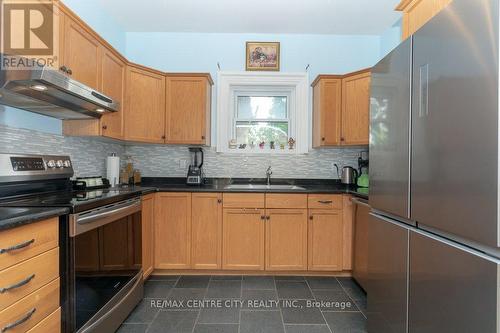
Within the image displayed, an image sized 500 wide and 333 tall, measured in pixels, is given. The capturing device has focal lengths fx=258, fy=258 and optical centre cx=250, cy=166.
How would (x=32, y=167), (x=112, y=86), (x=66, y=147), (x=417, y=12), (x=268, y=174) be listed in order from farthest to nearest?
1. (x=268, y=174)
2. (x=112, y=86)
3. (x=66, y=147)
4. (x=32, y=167)
5. (x=417, y=12)

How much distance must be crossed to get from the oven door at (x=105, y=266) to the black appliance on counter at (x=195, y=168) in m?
0.83

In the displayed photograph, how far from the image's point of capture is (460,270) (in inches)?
38.7

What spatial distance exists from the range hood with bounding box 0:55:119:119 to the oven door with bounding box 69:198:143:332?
28.6 inches

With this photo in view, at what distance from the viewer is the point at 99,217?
1502 millimetres

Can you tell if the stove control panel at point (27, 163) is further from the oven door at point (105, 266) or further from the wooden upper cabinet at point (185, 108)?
the wooden upper cabinet at point (185, 108)

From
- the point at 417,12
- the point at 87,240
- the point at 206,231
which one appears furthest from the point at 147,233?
the point at 417,12

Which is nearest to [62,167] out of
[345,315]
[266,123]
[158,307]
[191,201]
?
[191,201]

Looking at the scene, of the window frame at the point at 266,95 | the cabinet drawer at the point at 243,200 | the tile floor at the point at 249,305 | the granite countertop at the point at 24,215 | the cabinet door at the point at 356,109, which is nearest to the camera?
the granite countertop at the point at 24,215

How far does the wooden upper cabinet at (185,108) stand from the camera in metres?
2.78

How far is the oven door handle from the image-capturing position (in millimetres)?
1312

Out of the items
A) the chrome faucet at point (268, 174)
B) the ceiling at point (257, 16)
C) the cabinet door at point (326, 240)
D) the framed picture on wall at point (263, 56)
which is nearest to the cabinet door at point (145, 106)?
the ceiling at point (257, 16)

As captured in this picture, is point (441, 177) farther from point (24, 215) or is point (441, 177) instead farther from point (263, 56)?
point (263, 56)

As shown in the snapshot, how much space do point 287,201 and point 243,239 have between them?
1.87 ft

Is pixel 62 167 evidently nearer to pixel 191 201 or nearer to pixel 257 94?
pixel 191 201
